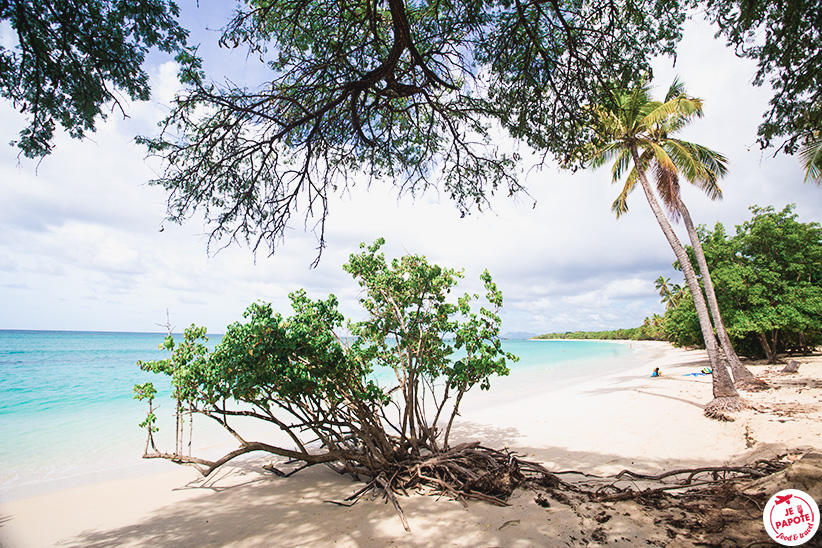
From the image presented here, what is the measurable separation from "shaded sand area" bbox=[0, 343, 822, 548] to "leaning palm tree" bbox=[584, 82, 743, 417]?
5.89ft

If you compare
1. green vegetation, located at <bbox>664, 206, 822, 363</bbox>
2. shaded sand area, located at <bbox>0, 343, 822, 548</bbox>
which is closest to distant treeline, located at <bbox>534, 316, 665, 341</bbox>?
green vegetation, located at <bbox>664, 206, 822, 363</bbox>

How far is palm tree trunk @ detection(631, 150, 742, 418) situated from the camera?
7.80 metres

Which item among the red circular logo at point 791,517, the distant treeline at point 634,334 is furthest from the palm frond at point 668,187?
the distant treeline at point 634,334

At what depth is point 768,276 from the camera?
14.1 metres

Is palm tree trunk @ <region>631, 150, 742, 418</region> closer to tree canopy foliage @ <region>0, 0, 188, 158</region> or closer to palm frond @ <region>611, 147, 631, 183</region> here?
palm frond @ <region>611, 147, 631, 183</region>

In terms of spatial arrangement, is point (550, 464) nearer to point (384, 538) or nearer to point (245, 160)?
point (384, 538)

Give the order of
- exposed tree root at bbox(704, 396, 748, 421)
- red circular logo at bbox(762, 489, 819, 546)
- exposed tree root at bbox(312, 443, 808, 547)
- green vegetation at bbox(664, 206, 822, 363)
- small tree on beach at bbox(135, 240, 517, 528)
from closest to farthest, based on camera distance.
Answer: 1. red circular logo at bbox(762, 489, 819, 546)
2. exposed tree root at bbox(312, 443, 808, 547)
3. small tree on beach at bbox(135, 240, 517, 528)
4. exposed tree root at bbox(704, 396, 748, 421)
5. green vegetation at bbox(664, 206, 822, 363)

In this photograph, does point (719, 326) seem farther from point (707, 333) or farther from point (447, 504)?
point (447, 504)

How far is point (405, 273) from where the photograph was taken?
5.29 meters

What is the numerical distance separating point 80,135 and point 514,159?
415cm

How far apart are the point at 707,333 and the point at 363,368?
873 cm

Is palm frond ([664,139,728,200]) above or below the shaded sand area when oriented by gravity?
above

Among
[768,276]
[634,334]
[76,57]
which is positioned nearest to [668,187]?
[768,276]

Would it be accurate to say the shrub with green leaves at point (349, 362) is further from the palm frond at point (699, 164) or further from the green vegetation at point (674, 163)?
the palm frond at point (699, 164)
